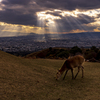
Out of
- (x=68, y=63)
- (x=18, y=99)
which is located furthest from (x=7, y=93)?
(x=68, y=63)

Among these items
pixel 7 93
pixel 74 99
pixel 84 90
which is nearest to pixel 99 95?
pixel 84 90

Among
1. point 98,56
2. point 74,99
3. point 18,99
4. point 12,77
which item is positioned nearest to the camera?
point 18,99

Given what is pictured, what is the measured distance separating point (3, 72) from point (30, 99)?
3769mm

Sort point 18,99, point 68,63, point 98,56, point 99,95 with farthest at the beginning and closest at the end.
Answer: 1. point 98,56
2. point 68,63
3. point 99,95
4. point 18,99

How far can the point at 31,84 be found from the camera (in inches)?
307

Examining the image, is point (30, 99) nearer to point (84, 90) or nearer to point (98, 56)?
point (84, 90)

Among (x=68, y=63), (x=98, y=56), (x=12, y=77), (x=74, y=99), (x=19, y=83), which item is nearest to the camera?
(x=74, y=99)

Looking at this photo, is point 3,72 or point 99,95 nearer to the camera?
point 99,95

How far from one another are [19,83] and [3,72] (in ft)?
6.36

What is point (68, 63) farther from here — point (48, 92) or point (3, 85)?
point (3, 85)

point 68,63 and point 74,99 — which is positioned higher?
point 68,63

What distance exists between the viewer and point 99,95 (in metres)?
6.76

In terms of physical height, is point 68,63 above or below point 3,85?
above

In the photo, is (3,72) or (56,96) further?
(3,72)
